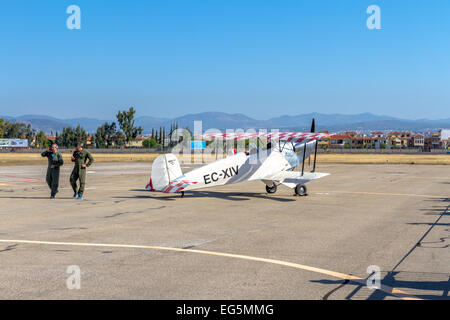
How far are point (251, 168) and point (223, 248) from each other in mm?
10512

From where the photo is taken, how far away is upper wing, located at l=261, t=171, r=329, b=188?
1994cm

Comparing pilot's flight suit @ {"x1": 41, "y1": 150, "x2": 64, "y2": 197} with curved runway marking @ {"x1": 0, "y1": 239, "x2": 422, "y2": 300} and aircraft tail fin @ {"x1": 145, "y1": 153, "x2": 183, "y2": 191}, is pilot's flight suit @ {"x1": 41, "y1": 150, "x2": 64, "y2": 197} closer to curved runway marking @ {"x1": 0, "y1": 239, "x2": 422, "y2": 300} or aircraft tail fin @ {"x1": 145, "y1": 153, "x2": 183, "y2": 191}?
aircraft tail fin @ {"x1": 145, "y1": 153, "x2": 183, "y2": 191}

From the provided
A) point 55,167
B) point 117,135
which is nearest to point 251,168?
point 55,167

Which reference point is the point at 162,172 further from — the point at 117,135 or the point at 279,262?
the point at 117,135

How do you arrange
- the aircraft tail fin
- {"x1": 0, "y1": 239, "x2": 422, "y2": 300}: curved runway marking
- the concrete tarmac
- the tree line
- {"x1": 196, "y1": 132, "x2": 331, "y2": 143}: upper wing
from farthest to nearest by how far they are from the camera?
the tree line, {"x1": 196, "y1": 132, "x2": 331, "y2": 143}: upper wing, the aircraft tail fin, the concrete tarmac, {"x1": 0, "y1": 239, "x2": 422, "y2": 300}: curved runway marking

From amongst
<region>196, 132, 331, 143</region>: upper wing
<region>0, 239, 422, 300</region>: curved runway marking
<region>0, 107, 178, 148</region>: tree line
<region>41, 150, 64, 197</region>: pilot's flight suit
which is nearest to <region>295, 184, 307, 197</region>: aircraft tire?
<region>196, 132, 331, 143</region>: upper wing

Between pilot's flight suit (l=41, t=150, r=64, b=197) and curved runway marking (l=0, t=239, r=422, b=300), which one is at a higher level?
pilot's flight suit (l=41, t=150, r=64, b=197)

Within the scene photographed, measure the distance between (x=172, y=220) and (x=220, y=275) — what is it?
617 cm

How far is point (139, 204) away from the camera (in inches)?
679

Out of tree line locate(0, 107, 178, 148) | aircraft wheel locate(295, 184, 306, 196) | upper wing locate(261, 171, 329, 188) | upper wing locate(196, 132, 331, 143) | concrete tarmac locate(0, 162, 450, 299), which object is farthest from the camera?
tree line locate(0, 107, 178, 148)

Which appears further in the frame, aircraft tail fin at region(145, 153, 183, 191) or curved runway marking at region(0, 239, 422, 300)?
aircraft tail fin at region(145, 153, 183, 191)
